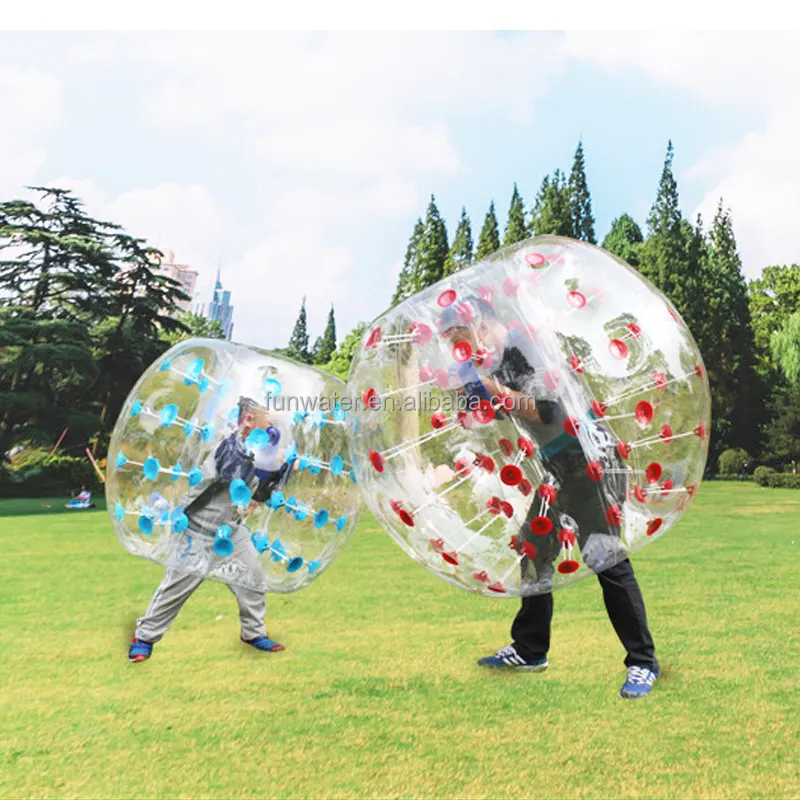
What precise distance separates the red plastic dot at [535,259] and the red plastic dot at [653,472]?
3.98ft

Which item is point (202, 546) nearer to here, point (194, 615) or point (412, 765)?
point (194, 615)

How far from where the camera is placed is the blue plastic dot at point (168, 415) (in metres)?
5.05

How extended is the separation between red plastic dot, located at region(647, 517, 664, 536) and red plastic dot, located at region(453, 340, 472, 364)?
53.9 inches

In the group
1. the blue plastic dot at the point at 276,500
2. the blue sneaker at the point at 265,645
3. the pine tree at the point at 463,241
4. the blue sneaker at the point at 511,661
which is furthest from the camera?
the pine tree at the point at 463,241

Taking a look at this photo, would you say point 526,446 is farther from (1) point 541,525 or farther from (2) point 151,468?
(2) point 151,468

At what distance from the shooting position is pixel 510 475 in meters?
3.88

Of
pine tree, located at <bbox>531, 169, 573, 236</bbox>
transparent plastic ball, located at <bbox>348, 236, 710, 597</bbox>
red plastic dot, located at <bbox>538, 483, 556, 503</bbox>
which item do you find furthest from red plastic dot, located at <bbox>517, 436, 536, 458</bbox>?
pine tree, located at <bbox>531, 169, 573, 236</bbox>

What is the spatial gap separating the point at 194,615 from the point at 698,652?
3.81 m

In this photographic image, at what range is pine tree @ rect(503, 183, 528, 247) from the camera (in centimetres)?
3847

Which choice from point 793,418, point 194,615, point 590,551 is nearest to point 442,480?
point 590,551

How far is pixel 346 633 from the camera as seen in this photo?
575 centimetres

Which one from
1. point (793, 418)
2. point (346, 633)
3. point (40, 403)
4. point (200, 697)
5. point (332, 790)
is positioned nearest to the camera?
point (332, 790)

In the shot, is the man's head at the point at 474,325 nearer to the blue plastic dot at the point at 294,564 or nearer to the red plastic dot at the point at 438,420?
the red plastic dot at the point at 438,420

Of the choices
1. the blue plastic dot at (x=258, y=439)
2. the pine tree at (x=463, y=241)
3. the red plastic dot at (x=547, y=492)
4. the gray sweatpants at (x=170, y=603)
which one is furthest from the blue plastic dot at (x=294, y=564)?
the pine tree at (x=463, y=241)
